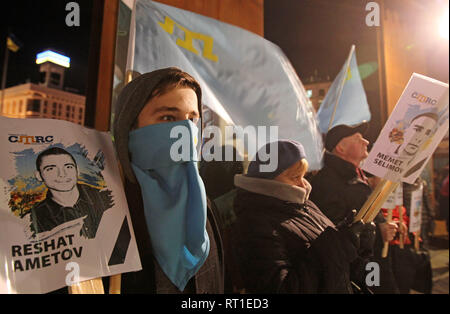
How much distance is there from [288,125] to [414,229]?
86cm

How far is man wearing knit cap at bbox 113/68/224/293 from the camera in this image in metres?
0.82

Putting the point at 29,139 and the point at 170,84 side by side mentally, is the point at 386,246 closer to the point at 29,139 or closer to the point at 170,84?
the point at 170,84

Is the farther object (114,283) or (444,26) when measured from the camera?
(444,26)

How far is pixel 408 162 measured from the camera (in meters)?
0.90

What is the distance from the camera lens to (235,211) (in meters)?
1.12

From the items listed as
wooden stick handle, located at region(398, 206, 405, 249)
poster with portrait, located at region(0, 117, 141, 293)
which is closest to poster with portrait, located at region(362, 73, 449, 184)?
wooden stick handle, located at region(398, 206, 405, 249)

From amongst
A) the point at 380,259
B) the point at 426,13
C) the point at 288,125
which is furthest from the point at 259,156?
the point at 426,13

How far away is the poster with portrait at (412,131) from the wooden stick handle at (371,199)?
26 millimetres

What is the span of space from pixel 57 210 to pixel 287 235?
69 cm

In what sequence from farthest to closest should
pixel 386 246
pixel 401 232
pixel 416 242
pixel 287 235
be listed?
pixel 416 242 < pixel 401 232 < pixel 386 246 < pixel 287 235

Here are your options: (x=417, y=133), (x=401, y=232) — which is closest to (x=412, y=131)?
(x=417, y=133)

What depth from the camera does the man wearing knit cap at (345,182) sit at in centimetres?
100
